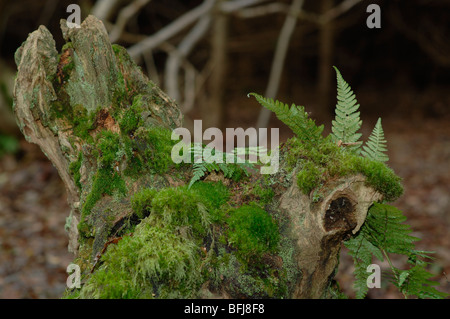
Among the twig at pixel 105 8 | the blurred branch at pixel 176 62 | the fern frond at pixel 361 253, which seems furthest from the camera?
the twig at pixel 105 8

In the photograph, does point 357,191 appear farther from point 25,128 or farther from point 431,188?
point 431,188

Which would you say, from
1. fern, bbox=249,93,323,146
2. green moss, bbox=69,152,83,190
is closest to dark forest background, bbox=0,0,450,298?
fern, bbox=249,93,323,146

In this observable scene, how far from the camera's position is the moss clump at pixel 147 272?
181cm

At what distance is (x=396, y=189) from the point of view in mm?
2061

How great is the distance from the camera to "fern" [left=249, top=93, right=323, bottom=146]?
85.0 inches

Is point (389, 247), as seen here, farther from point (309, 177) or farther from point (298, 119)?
point (298, 119)

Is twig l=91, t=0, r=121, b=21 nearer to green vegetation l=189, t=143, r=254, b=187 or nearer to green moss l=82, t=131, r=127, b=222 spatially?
green moss l=82, t=131, r=127, b=222

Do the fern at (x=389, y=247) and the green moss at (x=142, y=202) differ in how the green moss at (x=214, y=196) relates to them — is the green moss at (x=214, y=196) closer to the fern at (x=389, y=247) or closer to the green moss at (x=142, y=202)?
the green moss at (x=142, y=202)

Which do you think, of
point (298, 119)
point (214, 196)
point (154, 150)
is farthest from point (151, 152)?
point (298, 119)

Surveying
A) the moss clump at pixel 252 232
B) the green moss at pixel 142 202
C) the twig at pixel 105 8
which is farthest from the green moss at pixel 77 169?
the twig at pixel 105 8

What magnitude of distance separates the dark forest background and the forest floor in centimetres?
2

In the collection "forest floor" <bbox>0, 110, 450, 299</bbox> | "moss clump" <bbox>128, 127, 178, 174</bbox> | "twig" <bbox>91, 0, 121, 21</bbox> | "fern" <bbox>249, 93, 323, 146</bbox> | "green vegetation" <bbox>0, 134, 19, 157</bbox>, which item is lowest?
"forest floor" <bbox>0, 110, 450, 299</bbox>

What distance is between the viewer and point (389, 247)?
86.7 inches
